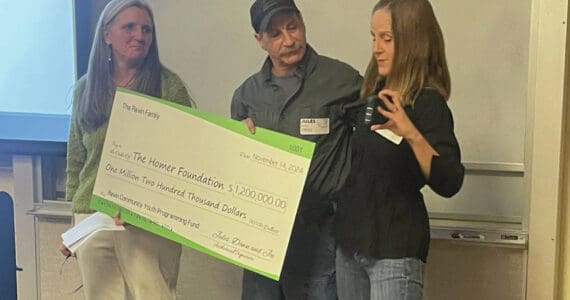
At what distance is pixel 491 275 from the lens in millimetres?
1477

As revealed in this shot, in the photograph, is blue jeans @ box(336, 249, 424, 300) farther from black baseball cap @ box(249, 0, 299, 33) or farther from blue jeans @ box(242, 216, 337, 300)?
black baseball cap @ box(249, 0, 299, 33)

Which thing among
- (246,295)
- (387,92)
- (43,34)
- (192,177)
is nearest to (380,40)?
(387,92)

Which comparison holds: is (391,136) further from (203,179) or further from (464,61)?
(203,179)

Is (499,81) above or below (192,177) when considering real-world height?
above

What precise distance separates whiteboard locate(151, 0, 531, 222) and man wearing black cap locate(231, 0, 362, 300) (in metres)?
0.03

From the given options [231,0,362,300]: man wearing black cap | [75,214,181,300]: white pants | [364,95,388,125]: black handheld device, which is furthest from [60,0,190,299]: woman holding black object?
[364,95,388,125]: black handheld device

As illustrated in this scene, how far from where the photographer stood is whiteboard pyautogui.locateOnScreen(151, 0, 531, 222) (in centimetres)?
141

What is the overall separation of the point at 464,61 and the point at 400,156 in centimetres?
25

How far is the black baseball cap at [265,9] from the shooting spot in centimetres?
145

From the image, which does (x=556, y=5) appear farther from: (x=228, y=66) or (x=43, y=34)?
(x=43, y=34)

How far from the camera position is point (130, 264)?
5.26 ft

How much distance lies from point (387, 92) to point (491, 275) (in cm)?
46

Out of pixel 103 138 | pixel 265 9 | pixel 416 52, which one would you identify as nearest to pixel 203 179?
pixel 103 138

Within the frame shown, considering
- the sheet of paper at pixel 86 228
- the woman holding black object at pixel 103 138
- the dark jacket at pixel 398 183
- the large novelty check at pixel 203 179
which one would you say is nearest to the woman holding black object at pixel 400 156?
the dark jacket at pixel 398 183
